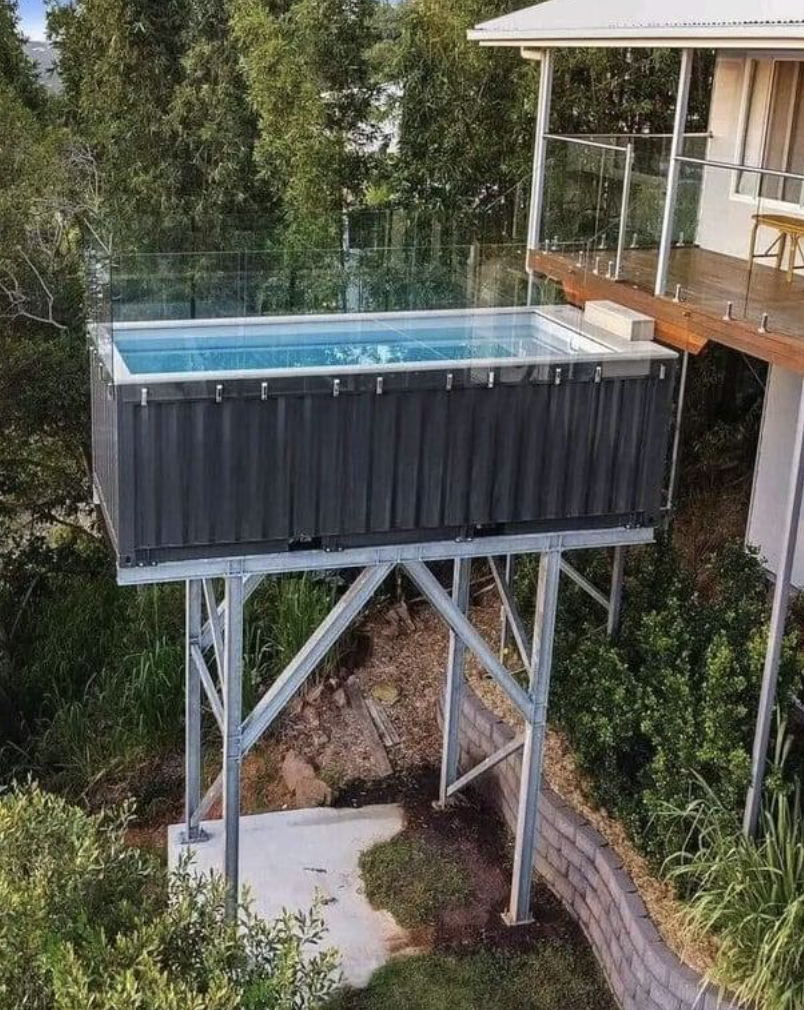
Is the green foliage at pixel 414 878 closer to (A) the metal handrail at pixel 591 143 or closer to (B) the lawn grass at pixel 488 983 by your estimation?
(B) the lawn grass at pixel 488 983

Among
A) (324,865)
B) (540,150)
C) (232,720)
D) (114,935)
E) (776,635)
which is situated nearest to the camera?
(114,935)

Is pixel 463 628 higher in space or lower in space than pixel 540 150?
lower

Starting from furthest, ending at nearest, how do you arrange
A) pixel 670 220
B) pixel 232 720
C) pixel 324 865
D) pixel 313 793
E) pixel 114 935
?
pixel 313 793 < pixel 324 865 < pixel 670 220 < pixel 232 720 < pixel 114 935

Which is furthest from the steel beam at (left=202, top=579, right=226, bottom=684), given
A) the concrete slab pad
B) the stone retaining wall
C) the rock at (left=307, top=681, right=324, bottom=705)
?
the rock at (left=307, top=681, right=324, bottom=705)

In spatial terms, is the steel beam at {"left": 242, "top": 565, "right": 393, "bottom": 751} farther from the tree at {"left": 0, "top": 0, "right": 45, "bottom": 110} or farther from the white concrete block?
the tree at {"left": 0, "top": 0, "right": 45, "bottom": 110}

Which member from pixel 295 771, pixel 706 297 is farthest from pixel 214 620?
pixel 706 297

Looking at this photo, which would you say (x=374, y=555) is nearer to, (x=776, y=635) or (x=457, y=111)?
(x=776, y=635)

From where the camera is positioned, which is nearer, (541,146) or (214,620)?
(214,620)

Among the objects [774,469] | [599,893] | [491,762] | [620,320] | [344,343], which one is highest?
[620,320]
